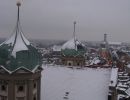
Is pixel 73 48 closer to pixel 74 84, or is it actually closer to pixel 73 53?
pixel 73 53

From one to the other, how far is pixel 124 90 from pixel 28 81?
5035cm

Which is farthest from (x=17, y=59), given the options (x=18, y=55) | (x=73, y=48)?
(x=73, y=48)

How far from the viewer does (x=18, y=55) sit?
93.4 ft

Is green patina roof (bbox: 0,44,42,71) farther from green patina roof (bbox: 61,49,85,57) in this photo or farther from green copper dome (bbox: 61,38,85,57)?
green patina roof (bbox: 61,49,85,57)

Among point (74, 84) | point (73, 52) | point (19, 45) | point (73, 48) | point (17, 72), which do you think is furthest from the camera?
point (73, 52)

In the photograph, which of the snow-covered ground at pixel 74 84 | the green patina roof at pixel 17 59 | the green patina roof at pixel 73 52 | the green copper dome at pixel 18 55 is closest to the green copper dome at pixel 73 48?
the green patina roof at pixel 73 52

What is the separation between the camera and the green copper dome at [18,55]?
93.0ft

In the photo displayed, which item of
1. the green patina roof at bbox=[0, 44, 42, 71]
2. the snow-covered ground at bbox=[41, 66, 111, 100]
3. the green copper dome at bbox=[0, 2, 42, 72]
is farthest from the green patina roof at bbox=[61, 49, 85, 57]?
the green patina roof at bbox=[0, 44, 42, 71]

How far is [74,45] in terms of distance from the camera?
170ft

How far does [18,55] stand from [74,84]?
9746mm

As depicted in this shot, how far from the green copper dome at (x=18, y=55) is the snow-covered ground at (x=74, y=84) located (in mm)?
5401

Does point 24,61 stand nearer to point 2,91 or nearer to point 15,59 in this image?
point 15,59

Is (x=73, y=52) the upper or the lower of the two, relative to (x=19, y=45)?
lower

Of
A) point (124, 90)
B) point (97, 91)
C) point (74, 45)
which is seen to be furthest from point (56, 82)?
point (124, 90)
